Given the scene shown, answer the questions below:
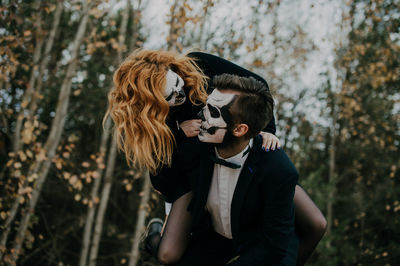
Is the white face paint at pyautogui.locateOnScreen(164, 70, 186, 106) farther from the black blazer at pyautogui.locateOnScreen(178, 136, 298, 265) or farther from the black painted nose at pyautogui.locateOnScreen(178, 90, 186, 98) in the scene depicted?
the black blazer at pyautogui.locateOnScreen(178, 136, 298, 265)

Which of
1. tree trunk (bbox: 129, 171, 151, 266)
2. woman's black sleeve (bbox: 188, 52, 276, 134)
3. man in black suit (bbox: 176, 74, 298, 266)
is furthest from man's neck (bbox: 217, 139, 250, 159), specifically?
tree trunk (bbox: 129, 171, 151, 266)

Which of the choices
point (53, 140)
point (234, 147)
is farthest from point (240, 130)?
point (53, 140)

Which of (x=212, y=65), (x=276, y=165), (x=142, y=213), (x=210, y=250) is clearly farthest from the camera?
(x=142, y=213)

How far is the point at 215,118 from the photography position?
7.35ft

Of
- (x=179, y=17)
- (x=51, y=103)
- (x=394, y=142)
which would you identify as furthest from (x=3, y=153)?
(x=394, y=142)

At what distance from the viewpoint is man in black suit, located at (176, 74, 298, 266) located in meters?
2.16

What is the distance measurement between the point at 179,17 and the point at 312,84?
142 inches

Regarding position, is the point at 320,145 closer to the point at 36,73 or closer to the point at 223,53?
the point at 223,53

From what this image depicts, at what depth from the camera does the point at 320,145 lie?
7.98m

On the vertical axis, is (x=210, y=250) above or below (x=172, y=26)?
below

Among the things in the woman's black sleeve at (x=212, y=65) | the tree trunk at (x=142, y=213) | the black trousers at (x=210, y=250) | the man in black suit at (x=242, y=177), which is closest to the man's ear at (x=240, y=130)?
the man in black suit at (x=242, y=177)

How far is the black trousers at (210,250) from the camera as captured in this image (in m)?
2.59

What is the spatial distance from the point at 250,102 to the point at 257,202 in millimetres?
651

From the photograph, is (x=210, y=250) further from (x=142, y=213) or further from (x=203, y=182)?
(x=142, y=213)
